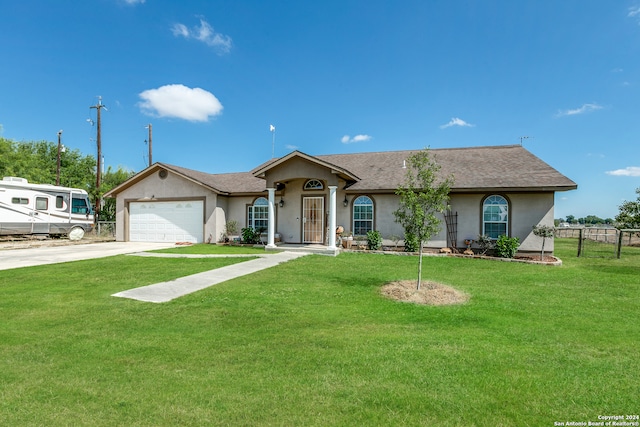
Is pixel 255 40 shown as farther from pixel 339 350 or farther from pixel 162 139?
pixel 339 350

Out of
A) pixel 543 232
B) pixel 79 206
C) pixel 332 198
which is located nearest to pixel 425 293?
pixel 332 198

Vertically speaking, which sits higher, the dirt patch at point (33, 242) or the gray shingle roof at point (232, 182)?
the gray shingle roof at point (232, 182)

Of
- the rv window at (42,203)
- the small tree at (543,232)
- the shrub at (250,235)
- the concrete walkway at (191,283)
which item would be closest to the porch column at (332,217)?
the concrete walkway at (191,283)

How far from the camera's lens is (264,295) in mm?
6715

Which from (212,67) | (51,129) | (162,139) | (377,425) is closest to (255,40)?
(212,67)

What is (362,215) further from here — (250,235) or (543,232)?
(543,232)

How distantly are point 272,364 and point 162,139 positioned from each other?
1159 inches

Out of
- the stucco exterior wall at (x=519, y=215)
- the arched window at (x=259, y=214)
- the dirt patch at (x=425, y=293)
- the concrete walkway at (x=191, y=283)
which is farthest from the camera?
the arched window at (x=259, y=214)

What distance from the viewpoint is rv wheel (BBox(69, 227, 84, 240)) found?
63.8 ft

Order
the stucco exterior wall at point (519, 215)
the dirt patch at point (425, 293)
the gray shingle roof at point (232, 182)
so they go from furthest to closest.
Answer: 1. the gray shingle roof at point (232, 182)
2. the stucco exterior wall at point (519, 215)
3. the dirt patch at point (425, 293)

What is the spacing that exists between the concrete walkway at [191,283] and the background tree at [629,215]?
26.1 metres

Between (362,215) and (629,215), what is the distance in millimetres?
21635

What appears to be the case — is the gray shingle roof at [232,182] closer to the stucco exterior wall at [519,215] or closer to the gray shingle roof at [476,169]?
the gray shingle roof at [476,169]

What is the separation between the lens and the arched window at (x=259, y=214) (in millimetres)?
17328
